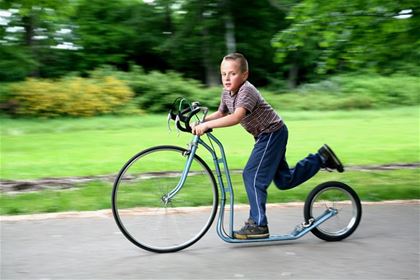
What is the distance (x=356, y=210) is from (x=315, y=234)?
442 mm

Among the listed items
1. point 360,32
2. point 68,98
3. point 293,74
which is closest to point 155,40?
point 293,74

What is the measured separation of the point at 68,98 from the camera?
19.5 meters

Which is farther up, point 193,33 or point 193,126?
point 193,33

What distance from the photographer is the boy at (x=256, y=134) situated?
16.0ft

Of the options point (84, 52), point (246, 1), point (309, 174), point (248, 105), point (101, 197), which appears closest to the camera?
point (248, 105)

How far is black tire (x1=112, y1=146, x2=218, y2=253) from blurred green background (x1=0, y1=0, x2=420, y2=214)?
50.0 inches

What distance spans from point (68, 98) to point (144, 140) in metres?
6.85

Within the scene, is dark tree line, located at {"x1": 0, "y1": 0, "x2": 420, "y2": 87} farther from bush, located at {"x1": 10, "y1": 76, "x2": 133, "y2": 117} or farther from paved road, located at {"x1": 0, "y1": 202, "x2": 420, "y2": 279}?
paved road, located at {"x1": 0, "y1": 202, "x2": 420, "y2": 279}

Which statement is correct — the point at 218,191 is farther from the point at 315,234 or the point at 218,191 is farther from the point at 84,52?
the point at 84,52

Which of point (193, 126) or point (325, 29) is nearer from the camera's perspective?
point (193, 126)

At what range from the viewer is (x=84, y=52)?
26.5m

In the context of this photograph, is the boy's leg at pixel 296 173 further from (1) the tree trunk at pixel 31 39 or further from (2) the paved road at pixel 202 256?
(1) the tree trunk at pixel 31 39

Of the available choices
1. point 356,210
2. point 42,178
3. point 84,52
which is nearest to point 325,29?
point 356,210

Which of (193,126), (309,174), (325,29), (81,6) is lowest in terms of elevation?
(309,174)
